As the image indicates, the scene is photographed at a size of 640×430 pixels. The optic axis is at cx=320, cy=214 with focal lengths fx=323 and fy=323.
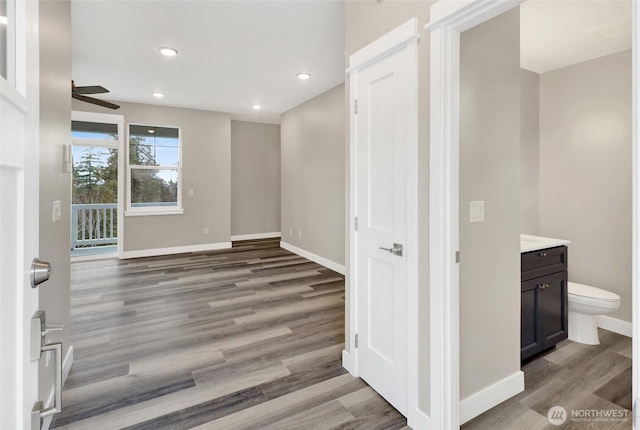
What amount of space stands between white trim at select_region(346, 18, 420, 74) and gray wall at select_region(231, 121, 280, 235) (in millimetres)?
5635

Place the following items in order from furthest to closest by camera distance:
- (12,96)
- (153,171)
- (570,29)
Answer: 1. (153,171)
2. (570,29)
3. (12,96)

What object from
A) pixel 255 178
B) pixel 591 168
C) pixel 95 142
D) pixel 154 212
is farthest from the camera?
pixel 255 178

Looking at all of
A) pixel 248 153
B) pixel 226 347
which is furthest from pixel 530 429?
pixel 248 153

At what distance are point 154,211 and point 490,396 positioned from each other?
5.76 m

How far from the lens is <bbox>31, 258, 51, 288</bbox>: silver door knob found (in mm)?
691

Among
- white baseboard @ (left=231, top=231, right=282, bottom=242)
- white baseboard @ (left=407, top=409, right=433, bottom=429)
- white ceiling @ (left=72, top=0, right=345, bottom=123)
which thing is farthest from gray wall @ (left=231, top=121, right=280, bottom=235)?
white baseboard @ (left=407, top=409, right=433, bottom=429)

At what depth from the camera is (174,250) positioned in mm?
6090

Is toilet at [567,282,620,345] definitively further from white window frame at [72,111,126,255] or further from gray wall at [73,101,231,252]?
white window frame at [72,111,126,255]

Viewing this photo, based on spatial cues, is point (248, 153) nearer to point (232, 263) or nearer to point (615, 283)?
point (232, 263)

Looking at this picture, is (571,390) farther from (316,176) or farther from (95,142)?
(95,142)

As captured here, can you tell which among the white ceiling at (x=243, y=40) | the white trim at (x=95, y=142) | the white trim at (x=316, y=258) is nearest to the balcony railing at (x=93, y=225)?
the white trim at (x=95, y=142)

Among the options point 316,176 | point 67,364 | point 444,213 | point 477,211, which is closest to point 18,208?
point 444,213

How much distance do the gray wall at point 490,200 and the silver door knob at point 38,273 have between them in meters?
1.73

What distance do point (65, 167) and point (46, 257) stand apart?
2.40ft
